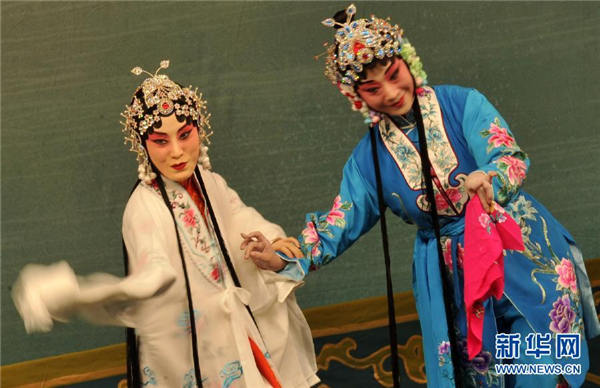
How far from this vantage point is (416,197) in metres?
2.76

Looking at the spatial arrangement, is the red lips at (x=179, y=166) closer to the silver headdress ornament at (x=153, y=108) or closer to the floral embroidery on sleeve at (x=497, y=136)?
the silver headdress ornament at (x=153, y=108)

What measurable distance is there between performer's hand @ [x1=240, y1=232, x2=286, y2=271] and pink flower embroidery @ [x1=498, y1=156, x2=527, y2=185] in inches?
26.4

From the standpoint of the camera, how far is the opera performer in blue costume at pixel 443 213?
267 cm

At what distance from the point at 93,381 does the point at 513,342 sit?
170 centimetres

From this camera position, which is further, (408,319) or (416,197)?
(408,319)

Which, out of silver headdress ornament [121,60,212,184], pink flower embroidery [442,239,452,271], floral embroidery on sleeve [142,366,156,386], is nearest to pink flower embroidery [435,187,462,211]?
pink flower embroidery [442,239,452,271]

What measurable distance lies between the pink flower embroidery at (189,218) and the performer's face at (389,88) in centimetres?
58

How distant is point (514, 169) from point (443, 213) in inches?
10.1

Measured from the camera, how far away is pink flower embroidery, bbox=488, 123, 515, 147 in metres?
2.67

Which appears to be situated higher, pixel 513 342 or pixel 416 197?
pixel 416 197

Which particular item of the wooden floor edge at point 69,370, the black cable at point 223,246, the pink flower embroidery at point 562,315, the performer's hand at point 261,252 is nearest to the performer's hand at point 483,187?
the pink flower embroidery at point 562,315

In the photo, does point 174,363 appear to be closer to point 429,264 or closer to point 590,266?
point 429,264

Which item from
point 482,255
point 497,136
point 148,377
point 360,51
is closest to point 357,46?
point 360,51

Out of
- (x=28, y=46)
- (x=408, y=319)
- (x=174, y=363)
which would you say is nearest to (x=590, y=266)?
(x=408, y=319)
